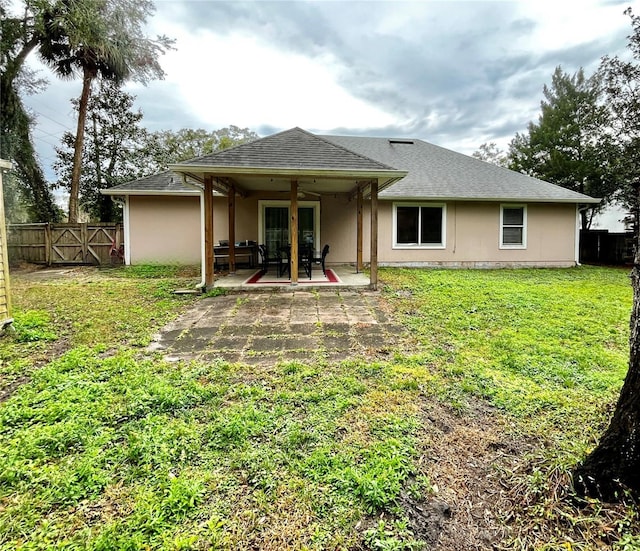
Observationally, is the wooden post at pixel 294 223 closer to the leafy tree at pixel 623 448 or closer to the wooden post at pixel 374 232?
the wooden post at pixel 374 232

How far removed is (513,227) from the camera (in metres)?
12.2

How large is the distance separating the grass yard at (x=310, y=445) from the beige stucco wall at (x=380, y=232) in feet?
23.7

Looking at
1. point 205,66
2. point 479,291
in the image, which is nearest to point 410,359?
point 479,291

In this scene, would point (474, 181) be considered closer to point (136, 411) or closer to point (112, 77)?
point (136, 411)

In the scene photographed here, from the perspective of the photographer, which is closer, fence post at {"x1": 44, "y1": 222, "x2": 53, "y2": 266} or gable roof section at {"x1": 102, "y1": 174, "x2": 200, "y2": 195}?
gable roof section at {"x1": 102, "y1": 174, "x2": 200, "y2": 195}

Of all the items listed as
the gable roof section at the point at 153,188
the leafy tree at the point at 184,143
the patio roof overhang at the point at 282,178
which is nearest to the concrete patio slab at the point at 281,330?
the patio roof overhang at the point at 282,178

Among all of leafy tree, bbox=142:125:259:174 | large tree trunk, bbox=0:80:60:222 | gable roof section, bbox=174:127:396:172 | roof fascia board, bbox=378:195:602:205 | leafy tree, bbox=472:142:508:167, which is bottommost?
roof fascia board, bbox=378:195:602:205

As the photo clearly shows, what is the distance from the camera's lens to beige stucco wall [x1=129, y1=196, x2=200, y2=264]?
12.1m

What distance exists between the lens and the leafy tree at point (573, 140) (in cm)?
1756

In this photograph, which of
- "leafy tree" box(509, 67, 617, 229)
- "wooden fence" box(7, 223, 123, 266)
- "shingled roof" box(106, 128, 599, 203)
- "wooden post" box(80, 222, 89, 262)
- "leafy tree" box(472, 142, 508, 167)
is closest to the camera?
"shingled roof" box(106, 128, 599, 203)

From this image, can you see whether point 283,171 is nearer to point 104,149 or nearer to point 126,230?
point 126,230

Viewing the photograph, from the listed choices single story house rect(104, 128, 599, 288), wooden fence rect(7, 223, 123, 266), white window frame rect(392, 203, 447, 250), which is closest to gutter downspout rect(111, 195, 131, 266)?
single story house rect(104, 128, 599, 288)

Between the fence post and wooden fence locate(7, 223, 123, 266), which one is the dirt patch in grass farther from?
the fence post

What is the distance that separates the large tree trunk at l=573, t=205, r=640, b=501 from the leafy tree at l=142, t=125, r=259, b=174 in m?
20.6
